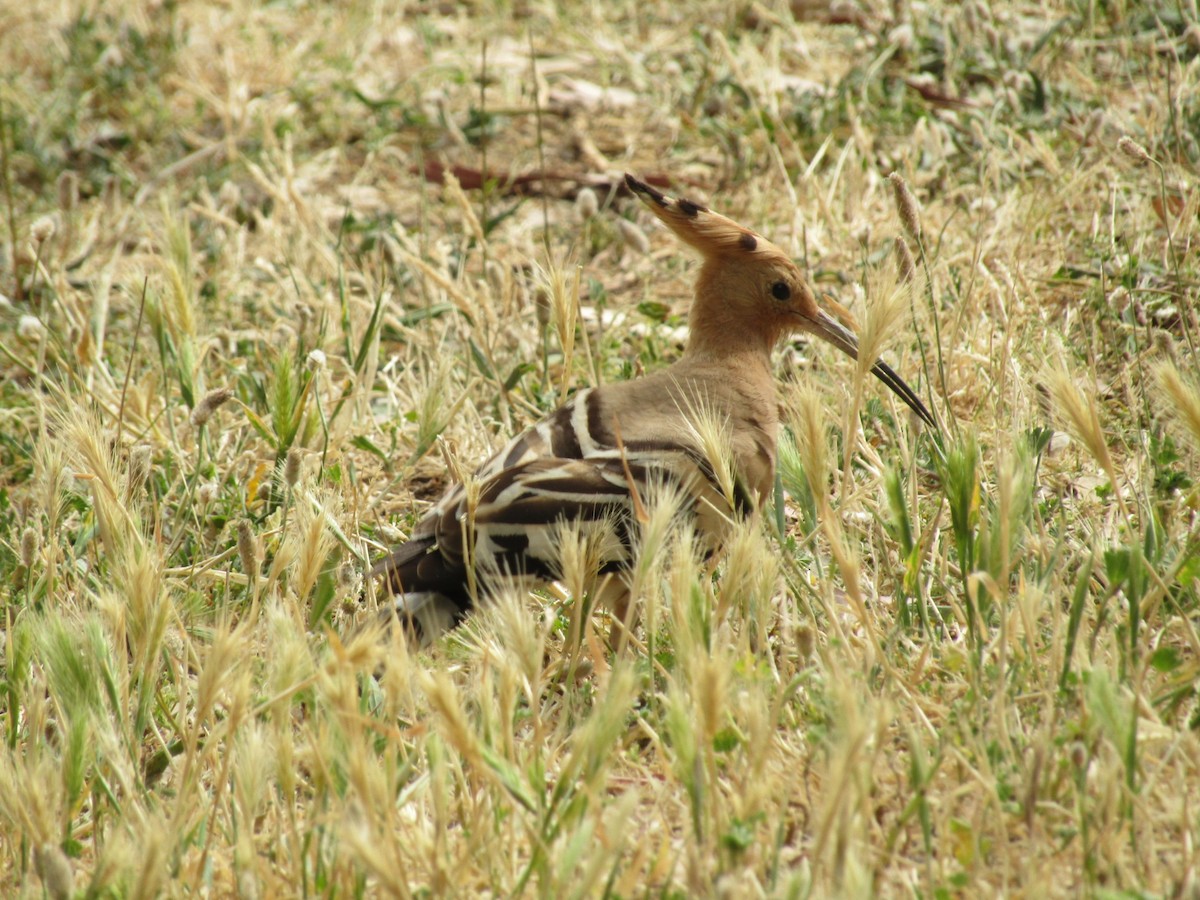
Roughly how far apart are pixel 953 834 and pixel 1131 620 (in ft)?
1.27

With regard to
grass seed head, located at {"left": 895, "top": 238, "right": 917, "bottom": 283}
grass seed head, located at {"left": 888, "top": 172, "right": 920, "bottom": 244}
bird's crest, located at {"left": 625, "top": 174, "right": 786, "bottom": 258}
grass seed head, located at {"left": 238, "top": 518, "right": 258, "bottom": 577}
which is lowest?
grass seed head, located at {"left": 238, "top": 518, "right": 258, "bottom": 577}

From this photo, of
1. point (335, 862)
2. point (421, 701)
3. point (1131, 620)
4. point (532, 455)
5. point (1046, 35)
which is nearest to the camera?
point (335, 862)

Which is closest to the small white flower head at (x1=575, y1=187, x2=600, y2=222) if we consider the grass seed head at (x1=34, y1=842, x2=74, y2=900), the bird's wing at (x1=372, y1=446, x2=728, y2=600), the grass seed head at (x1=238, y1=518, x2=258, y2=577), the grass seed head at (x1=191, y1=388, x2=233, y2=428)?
the bird's wing at (x1=372, y1=446, x2=728, y2=600)

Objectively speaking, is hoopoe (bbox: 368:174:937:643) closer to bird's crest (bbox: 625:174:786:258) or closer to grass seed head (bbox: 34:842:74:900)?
bird's crest (bbox: 625:174:786:258)

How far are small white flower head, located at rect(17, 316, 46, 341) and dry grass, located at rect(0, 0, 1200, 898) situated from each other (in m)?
0.01

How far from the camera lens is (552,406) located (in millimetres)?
3572

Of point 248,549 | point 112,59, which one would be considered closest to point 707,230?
point 248,549

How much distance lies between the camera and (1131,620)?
1950mm

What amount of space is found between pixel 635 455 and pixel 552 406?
799 millimetres

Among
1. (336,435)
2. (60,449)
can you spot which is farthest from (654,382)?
(60,449)

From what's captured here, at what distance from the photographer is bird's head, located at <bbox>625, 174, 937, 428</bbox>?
3.27 meters

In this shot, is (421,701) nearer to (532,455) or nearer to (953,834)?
(532,455)

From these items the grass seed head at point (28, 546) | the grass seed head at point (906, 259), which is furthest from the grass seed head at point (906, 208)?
the grass seed head at point (28, 546)

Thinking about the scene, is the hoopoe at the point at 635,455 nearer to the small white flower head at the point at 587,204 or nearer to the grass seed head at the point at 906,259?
the grass seed head at the point at 906,259
